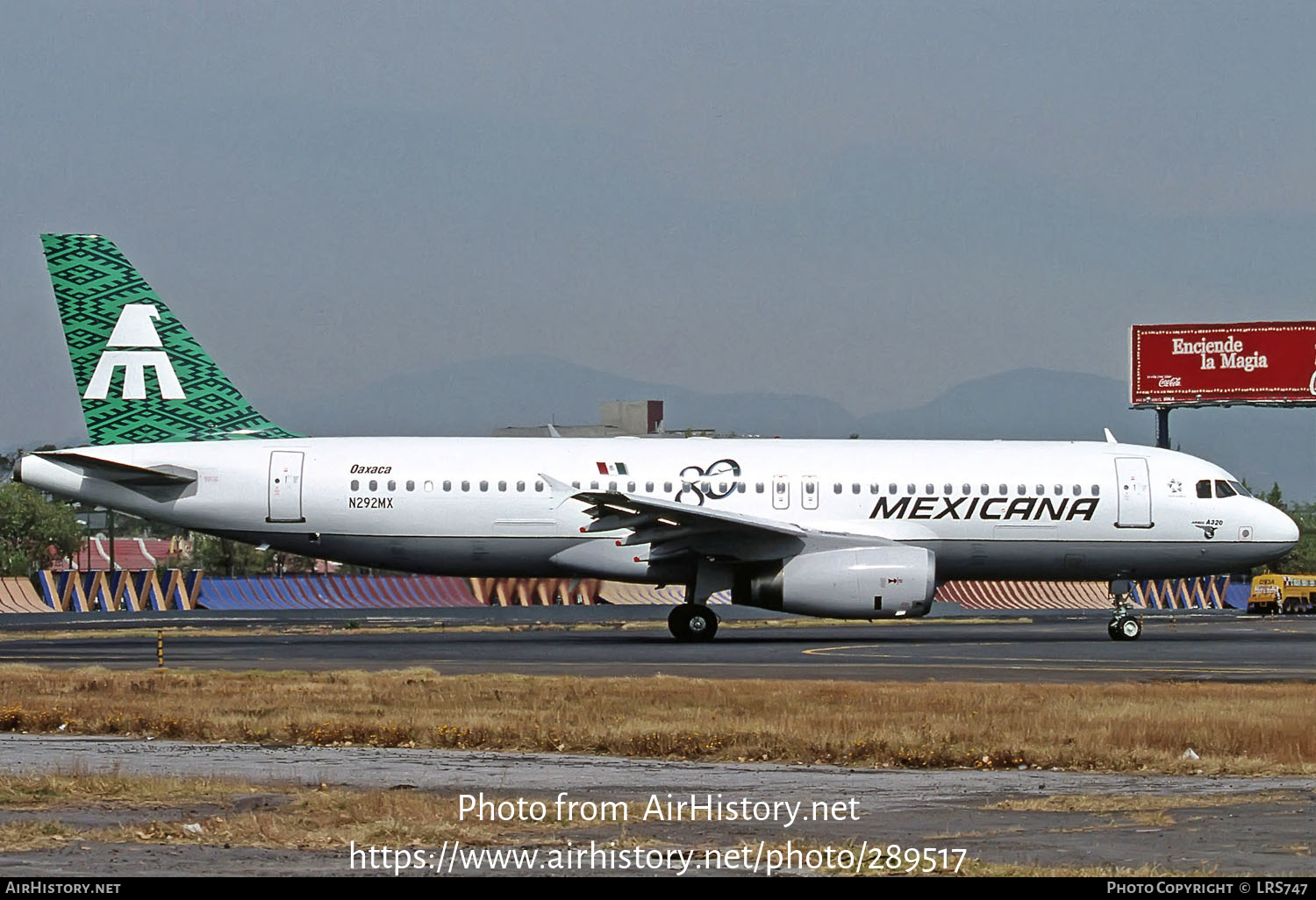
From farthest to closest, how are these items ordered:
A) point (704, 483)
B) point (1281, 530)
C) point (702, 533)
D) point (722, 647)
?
1. point (1281, 530)
2. point (704, 483)
3. point (702, 533)
4. point (722, 647)

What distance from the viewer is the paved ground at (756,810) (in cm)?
943

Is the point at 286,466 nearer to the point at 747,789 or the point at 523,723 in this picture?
the point at 523,723

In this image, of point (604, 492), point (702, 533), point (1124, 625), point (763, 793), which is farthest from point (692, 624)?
point (763, 793)

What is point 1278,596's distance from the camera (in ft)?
220

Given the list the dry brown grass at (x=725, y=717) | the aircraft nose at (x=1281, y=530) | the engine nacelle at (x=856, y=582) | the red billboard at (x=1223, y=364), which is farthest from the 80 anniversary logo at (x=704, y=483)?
the red billboard at (x=1223, y=364)

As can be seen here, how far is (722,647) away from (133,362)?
1412 cm

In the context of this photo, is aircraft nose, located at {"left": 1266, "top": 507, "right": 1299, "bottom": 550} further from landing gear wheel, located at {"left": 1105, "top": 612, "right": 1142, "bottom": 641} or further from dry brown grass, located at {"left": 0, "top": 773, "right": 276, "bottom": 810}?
dry brown grass, located at {"left": 0, "top": 773, "right": 276, "bottom": 810}

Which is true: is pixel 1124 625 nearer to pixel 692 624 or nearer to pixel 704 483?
pixel 692 624

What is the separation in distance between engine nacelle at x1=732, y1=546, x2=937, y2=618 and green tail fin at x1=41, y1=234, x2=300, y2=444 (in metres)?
11.5

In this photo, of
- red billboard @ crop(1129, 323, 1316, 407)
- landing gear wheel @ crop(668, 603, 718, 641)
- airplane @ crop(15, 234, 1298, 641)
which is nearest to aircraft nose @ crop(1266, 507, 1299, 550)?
airplane @ crop(15, 234, 1298, 641)

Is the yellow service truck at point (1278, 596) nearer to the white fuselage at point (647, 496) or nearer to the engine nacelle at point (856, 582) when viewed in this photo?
the white fuselage at point (647, 496)

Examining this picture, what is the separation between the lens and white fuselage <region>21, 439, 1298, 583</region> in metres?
34.7

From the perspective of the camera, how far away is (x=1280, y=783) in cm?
1345
